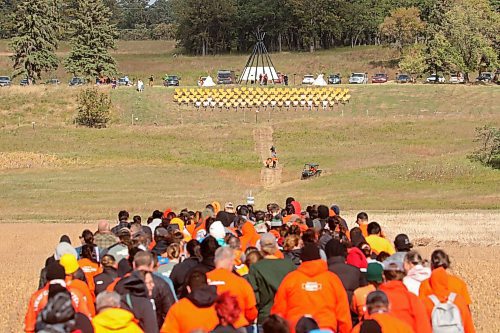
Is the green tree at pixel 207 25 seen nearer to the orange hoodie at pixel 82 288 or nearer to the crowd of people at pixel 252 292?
the crowd of people at pixel 252 292

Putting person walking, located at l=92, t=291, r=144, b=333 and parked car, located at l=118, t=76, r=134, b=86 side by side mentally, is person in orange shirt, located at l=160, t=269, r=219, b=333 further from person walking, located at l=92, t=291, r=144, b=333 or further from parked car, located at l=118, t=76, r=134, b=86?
parked car, located at l=118, t=76, r=134, b=86

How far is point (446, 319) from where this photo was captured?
31.7ft

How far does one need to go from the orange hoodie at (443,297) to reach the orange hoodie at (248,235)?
4.58 metres

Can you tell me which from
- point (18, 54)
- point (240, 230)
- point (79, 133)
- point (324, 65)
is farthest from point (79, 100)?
point (240, 230)

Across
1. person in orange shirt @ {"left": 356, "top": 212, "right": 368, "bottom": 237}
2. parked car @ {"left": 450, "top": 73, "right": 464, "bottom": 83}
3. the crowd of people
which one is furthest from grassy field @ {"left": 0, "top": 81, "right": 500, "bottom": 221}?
the crowd of people

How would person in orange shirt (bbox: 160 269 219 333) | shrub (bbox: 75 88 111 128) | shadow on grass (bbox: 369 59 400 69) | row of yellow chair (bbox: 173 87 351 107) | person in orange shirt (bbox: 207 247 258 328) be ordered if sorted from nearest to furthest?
person in orange shirt (bbox: 160 269 219 333) < person in orange shirt (bbox: 207 247 258 328) < shrub (bbox: 75 88 111 128) < row of yellow chair (bbox: 173 87 351 107) < shadow on grass (bbox: 369 59 400 69)

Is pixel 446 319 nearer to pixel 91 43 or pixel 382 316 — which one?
pixel 382 316

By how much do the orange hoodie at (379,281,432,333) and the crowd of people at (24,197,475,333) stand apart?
0.01 meters

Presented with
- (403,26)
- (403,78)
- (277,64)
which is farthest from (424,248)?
(403,26)

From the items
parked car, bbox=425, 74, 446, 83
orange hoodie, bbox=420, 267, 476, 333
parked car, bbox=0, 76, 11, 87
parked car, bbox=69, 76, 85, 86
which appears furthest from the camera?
parked car, bbox=425, 74, 446, 83

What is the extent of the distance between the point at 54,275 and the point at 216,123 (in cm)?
5702

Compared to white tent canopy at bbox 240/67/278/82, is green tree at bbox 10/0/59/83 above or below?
above

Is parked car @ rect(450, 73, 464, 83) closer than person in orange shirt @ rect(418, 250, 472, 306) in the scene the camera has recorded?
No

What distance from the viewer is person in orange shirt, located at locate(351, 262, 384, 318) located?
1023cm
